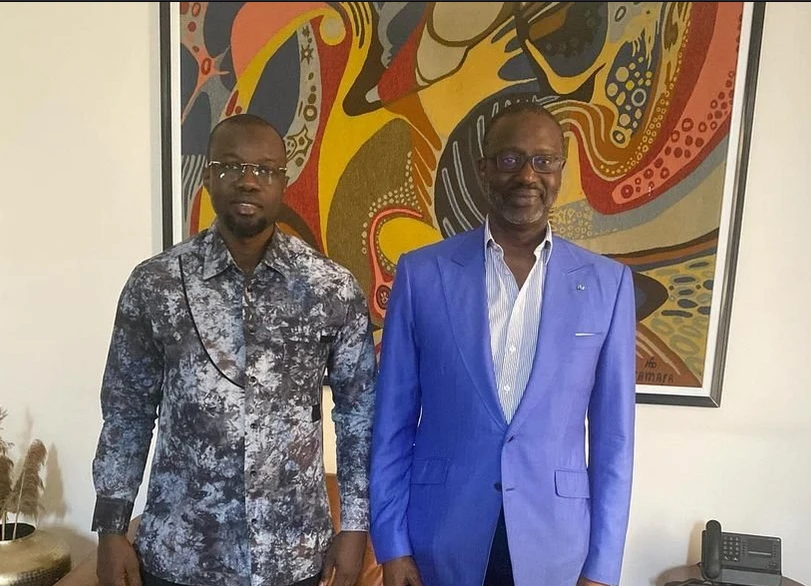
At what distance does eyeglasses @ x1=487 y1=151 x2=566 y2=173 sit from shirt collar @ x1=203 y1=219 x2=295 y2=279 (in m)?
0.45

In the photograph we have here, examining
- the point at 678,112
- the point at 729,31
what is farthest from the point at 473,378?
the point at 729,31

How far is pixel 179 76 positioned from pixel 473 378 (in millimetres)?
1446

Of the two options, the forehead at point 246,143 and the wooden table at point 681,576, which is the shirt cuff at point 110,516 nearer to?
the forehead at point 246,143

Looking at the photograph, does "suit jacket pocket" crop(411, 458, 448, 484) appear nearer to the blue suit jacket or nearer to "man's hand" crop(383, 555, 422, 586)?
the blue suit jacket

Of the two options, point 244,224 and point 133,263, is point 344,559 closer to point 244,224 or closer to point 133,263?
point 244,224

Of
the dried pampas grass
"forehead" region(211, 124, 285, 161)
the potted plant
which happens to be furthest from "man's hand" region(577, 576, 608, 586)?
the dried pampas grass

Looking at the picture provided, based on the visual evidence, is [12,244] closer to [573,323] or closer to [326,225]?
[326,225]

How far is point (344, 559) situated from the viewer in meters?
1.32

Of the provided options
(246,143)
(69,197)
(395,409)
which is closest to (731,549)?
(395,409)

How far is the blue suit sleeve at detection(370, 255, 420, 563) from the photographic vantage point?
4.28 ft

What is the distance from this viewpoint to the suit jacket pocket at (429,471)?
1.27 metres

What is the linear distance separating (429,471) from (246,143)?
0.72 m

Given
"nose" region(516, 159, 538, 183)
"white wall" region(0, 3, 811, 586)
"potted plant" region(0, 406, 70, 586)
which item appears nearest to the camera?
"nose" region(516, 159, 538, 183)

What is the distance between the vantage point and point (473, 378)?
4.07 ft
